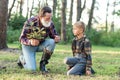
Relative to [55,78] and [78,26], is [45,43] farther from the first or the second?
[55,78]

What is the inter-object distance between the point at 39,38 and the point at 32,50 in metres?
0.37

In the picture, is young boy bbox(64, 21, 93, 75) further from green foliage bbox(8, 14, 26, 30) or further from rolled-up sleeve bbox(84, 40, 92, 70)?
green foliage bbox(8, 14, 26, 30)

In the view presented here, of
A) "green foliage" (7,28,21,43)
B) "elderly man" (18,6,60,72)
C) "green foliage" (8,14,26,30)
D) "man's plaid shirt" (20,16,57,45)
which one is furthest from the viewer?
"green foliage" (8,14,26,30)

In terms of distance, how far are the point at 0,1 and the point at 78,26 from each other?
6.71 m

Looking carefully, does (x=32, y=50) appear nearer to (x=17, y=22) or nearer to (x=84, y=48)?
(x=84, y=48)

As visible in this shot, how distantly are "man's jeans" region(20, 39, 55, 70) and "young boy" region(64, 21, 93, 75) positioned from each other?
1.60 ft

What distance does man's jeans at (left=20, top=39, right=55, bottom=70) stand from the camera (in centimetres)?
732

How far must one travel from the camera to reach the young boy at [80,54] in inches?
272

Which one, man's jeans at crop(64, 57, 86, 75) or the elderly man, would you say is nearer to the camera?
man's jeans at crop(64, 57, 86, 75)

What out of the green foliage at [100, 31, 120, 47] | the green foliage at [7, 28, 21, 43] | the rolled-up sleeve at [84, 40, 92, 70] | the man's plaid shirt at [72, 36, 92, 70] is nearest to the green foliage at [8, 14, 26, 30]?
the green foliage at [7, 28, 21, 43]

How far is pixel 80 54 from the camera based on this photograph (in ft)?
23.2

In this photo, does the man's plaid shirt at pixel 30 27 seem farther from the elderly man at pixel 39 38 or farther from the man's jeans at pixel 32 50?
the man's jeans at pixel 32 50

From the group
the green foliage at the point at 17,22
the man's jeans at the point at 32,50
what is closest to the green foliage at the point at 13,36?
the green foliage at the point at 17,22

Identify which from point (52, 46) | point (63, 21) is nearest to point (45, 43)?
point (52, 46)
